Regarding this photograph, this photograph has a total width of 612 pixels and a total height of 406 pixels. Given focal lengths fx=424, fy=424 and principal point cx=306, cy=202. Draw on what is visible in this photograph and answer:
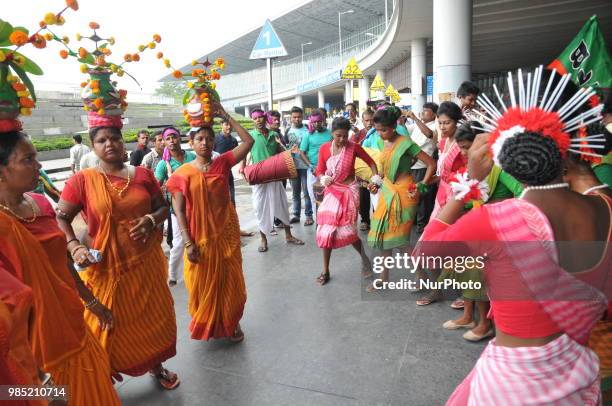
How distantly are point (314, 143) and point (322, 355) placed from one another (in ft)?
13.5

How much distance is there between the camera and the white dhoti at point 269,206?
21.1 feet

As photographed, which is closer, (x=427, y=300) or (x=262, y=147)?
(x=427, y=300)

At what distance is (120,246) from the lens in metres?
2.78

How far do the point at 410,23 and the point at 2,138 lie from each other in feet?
56.2

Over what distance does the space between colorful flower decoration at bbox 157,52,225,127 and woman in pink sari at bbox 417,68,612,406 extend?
7.76 feet

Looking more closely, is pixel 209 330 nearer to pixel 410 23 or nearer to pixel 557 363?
pixel 557 363

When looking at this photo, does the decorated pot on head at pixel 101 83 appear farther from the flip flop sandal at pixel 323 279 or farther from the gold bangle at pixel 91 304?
the flip flop sandal at pixel 323 279

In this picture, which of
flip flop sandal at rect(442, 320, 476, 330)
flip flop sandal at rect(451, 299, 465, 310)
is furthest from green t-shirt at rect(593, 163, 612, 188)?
flip flop sandal at rect(451, 299, 465, 310)

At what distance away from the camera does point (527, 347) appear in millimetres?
1423

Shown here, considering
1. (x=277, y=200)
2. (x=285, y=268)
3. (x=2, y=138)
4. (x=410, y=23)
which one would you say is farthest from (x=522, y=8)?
(x=2, y=138)

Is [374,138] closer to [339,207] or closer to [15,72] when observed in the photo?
[339,207]

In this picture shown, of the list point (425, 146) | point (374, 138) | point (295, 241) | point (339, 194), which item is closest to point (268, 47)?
point (374, 138)

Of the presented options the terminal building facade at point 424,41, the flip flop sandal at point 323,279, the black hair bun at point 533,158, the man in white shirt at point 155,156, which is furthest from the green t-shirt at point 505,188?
the man in white shirt at point 155,156

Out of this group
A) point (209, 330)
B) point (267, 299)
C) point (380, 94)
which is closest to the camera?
point (209, 330)
